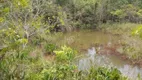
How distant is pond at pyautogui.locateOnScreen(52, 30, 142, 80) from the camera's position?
10672mm

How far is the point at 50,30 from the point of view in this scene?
18.4 metres

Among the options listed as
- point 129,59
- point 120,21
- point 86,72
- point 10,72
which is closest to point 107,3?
point 120,21

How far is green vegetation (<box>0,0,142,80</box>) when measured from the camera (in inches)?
225

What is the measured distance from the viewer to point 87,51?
13570 millimetres

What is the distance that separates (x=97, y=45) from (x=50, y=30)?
4.52m

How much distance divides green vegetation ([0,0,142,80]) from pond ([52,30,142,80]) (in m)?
0.76

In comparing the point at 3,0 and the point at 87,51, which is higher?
the point at 3,0

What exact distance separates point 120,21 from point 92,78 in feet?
55.3

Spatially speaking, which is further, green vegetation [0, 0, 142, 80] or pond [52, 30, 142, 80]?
pond [52, 30, 142, 80]

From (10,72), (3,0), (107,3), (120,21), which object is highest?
(3,0)

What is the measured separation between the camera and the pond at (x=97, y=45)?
10.7 m

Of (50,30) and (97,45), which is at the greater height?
(50,30)

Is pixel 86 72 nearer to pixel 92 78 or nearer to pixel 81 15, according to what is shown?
pixel 92 78

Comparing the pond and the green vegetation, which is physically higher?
the green vegetation
